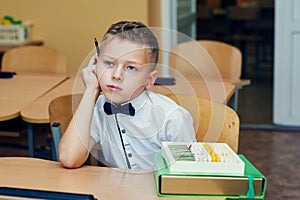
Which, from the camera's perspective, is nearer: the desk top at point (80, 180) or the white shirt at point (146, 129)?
the desk top at point (80, 180)

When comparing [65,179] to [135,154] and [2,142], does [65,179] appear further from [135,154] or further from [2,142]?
[2,142]

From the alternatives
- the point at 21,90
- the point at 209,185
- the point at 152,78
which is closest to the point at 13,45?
the point at 21,90

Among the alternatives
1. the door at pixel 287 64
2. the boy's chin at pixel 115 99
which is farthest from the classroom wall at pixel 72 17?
the boy's chin at pixel 115 99

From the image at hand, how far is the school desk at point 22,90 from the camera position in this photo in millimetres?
2342

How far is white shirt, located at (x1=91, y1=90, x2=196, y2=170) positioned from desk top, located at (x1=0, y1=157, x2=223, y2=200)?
0.16m

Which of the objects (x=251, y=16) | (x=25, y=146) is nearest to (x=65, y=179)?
(x=25, y=146)

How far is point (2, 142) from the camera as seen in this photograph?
312 centimetres

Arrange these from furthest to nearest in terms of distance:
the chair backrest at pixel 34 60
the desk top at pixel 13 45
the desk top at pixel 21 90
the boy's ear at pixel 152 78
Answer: the desk top at pixel 13 45, the chair backrest at pixel 34 60, the desk top at pixel 21 90, the boy's ear at pixel 152 78

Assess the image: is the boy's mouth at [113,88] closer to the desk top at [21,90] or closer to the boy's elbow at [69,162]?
the boy's elbow at [69,162]

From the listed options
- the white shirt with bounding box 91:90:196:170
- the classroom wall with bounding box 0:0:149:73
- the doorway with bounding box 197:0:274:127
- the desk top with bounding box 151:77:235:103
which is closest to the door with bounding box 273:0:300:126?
the doorway with bounding box 197:0:274:127

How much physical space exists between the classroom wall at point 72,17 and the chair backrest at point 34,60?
2.42ft

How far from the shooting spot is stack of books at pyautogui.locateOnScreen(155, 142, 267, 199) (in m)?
1.33

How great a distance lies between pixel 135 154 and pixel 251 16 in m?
6.19

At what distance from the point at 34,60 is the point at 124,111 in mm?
1988
